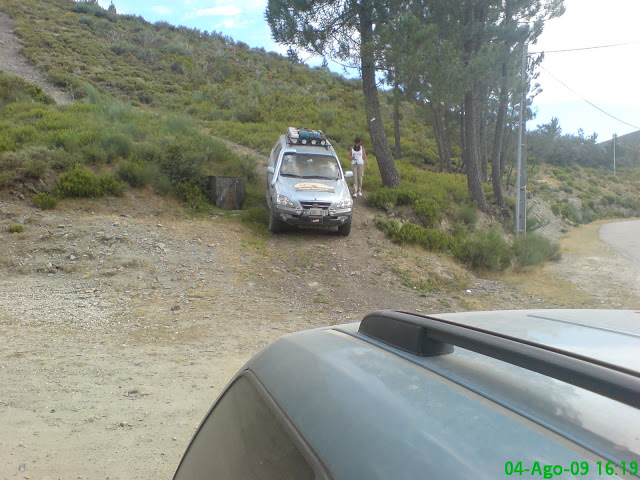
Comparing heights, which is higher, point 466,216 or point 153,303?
point 466,216

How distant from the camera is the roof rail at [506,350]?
1012 millimetres

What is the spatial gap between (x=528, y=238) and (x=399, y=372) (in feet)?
55.2

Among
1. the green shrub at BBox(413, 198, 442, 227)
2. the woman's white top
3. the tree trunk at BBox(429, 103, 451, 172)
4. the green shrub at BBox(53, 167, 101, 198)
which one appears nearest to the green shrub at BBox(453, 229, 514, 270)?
the green shrub at BBox(413, 198, 442, 227)

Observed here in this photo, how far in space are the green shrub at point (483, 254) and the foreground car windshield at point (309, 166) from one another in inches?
161

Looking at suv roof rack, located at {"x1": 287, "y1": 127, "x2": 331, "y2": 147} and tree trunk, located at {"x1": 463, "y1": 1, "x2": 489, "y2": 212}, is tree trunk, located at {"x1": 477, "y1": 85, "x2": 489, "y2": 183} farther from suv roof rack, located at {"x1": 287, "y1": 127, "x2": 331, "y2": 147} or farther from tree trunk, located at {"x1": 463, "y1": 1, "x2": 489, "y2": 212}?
suv roof rack, located at {"x1": 287, "y1": 127, "x2": 331, "y2": 147}

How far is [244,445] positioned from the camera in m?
1.51

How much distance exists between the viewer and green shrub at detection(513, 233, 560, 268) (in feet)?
49.9

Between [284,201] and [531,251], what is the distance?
8078 millimetres

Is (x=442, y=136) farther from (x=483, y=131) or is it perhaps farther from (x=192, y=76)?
(x=192, y=76)
